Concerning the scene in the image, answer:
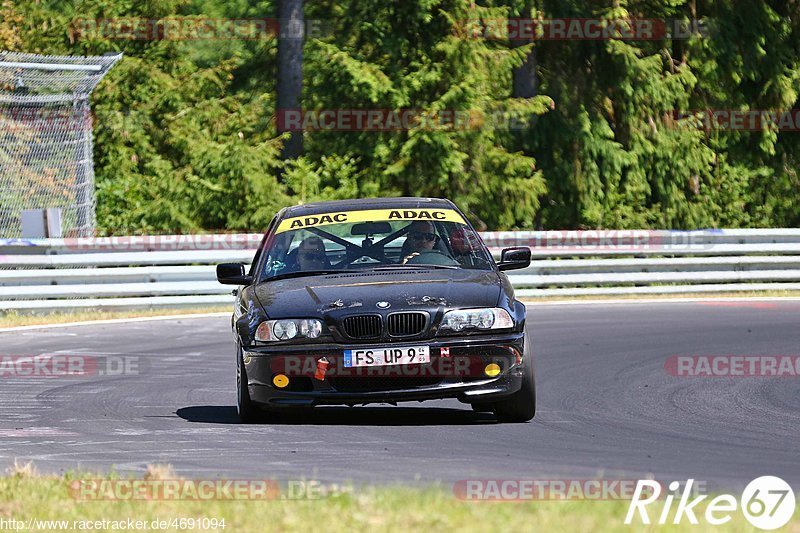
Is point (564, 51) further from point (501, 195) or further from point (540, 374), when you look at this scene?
point (540, 374)

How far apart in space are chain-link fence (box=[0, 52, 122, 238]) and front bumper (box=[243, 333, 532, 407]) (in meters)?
13.2

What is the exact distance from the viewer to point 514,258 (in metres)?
10.3

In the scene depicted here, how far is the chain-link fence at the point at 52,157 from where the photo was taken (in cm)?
2191

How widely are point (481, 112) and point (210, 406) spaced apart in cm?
1589

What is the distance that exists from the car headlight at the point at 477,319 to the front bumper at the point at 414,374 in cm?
7

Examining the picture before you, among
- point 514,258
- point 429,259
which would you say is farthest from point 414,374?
point 514,258

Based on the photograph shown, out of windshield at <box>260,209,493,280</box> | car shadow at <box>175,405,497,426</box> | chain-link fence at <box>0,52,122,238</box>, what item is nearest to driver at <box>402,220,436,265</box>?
windshield at <box>260,209,493,280</box>

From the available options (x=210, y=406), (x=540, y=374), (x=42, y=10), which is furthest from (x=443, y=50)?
(x=210, y=406)

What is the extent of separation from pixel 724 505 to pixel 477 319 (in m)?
3.11

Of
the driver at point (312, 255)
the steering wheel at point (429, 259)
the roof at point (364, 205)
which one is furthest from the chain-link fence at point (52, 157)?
the steering wheel at point (429, 259)

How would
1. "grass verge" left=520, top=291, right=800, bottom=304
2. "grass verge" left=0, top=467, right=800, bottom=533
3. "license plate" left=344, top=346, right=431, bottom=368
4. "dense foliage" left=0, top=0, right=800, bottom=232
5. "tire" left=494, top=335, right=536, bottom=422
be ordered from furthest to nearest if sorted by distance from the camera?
"dense foliage" left=0, top=0, right=800, bottom=232 → "grass verge" left=520, top=291, right=800, bottom=304 → "tire" left=494, top=335, right=536, bottom=422 → "license plate" left=344, top=346, right=431, bottom=368 → "grass verge" left=0, top=467, right=800, bottom=533

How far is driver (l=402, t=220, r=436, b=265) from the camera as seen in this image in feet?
33.3

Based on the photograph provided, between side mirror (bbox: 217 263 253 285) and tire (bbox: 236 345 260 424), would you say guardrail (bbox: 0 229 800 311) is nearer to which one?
side mirror (bbox: 217 263 253 285)

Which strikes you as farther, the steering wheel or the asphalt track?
the steering wheel
